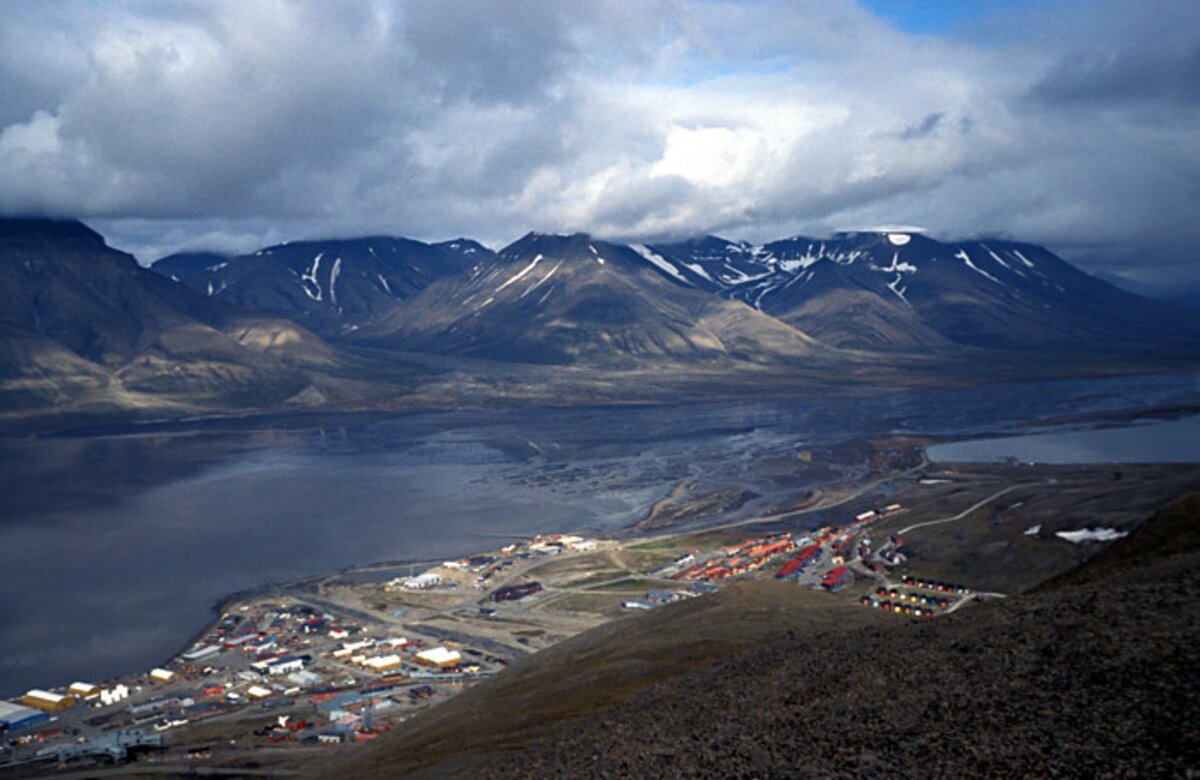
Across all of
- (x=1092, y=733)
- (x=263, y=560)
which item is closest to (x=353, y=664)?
(x=263, y=560)

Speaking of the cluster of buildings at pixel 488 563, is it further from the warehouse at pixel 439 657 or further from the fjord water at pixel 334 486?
the warehouse at pixel 439 657

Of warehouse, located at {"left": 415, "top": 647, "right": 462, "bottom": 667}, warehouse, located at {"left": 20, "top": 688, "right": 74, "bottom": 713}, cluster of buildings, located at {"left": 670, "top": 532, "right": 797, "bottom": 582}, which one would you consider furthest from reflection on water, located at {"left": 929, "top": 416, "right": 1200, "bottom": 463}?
warehouse, located at {"left": 20, "top": 688, "right": 74, "bottom": 713}

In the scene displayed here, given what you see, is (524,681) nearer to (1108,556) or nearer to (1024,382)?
(1108,556)

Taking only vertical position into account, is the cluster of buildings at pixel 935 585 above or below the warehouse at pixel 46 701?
above

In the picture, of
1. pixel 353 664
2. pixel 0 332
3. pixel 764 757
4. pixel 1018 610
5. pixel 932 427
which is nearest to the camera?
pixel 764 757

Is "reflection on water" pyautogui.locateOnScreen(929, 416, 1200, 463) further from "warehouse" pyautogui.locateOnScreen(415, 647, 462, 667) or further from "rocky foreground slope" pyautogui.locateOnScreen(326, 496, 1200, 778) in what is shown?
"rocky foreground slope" pyautogui.locateOnScreen(326, 496, 1200, 778)

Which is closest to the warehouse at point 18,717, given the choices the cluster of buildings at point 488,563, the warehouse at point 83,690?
the warehouse at point 83,690

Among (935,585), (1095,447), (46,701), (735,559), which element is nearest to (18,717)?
(46,701)
